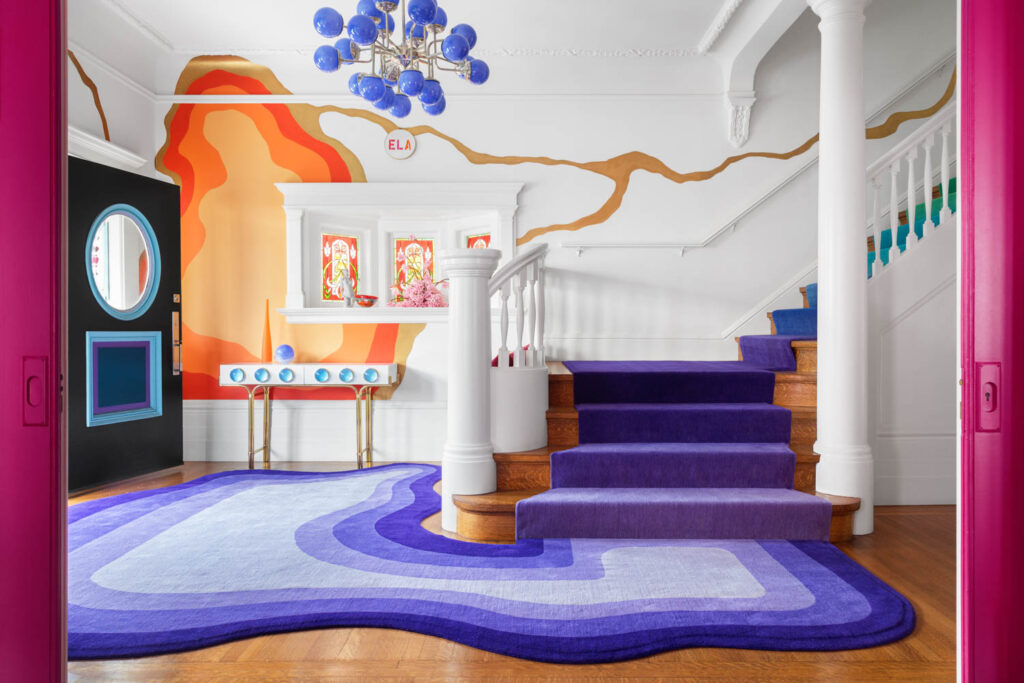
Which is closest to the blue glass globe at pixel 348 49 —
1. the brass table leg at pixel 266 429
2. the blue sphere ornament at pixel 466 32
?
the blue sphere ornament at pixel 466 32

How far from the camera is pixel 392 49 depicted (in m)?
3.01

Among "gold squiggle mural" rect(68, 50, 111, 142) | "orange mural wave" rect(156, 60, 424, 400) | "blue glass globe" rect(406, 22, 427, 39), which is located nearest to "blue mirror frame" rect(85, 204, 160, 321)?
"orange mural wave" rect(156, 60, 424, 400)

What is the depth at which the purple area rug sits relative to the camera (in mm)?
1951

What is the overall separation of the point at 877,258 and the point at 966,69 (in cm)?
258

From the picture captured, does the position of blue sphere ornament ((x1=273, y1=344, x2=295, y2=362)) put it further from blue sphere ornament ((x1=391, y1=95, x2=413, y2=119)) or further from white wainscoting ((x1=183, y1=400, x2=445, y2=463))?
blue sphere ornament ((x1=391, y1=95, x2=413, y2=119))

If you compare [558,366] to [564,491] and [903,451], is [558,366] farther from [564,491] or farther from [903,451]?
[903,451]

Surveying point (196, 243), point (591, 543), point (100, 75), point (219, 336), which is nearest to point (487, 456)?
point (591, 543)

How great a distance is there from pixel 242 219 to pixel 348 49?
2.46 m

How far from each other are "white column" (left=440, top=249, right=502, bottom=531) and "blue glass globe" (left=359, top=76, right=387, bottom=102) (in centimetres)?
80

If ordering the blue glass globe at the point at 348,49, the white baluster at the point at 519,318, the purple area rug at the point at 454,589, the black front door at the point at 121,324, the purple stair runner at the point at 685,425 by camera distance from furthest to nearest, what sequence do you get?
the black front door at the point at 121,324, the purple stair runner at the point at 685,425, the white baluster at the point at 519,318, the blue glass globe at the point at 348,49, the purple area rug at the point at 454,589

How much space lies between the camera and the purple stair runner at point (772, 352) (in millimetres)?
3824

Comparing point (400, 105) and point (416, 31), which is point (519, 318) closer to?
point (400, 105)

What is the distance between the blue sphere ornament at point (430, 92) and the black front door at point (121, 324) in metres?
2.43

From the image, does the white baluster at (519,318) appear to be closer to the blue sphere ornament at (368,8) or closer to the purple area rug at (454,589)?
the purple area rug at (454,589)
